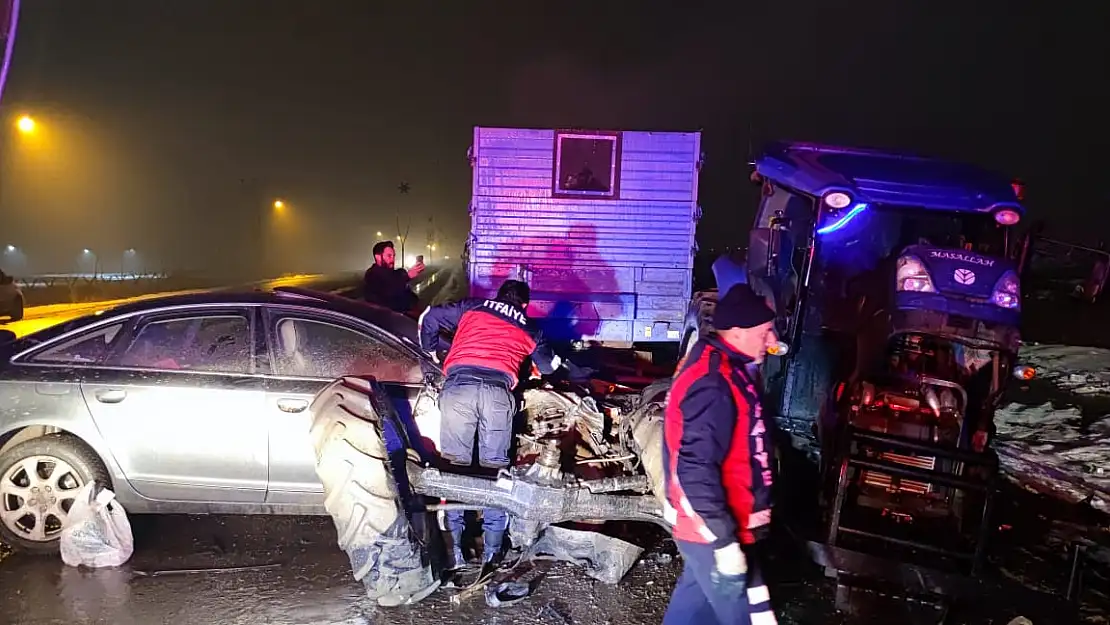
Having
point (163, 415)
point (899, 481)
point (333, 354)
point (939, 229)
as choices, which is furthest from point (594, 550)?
point (939, 229)

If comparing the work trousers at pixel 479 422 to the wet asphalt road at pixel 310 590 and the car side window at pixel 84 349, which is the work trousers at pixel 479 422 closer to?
the wet asphalt road at pixel 310 590

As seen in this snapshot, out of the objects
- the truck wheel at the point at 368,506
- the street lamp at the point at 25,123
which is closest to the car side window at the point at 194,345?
the truck wheel at the point at 368,506

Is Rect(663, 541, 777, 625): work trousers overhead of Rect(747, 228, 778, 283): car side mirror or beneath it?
beneath

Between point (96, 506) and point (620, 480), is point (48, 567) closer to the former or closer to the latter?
point (96, 506)

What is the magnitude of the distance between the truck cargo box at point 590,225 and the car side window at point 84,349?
15.3 ft

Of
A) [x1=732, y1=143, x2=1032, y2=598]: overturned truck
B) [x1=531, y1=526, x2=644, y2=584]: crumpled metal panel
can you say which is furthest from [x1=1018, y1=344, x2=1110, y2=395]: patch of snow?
[x1=531, y1=526, x2=644, y2=584]: crumpled metal panel

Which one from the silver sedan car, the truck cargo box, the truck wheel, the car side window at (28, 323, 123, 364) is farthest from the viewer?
the truck cargo box

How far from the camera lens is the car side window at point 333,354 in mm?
4223

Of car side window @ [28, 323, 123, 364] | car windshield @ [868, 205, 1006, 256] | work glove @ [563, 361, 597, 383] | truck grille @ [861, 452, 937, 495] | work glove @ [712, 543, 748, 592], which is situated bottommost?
truck grille @ [861, 452, 937, 495]

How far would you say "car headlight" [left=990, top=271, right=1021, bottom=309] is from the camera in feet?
13.3

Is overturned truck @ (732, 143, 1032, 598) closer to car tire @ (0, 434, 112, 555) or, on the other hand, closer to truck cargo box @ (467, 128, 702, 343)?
truck cargo box @ (467, 128, 702, 343)

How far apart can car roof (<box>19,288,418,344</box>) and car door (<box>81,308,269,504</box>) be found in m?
0.38

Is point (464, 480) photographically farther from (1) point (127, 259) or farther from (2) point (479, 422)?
(1) point (127, 259)

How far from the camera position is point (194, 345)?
13.9ft
